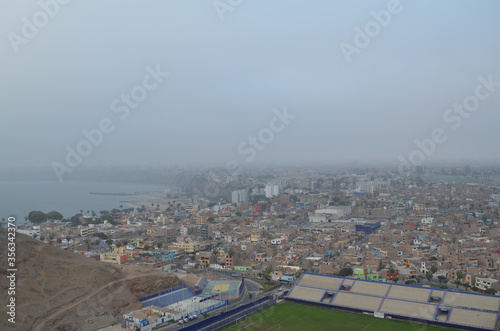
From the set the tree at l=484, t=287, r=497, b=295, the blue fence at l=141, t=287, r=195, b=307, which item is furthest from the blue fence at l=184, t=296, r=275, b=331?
the tree at l=484, t=287, r=497, b=295

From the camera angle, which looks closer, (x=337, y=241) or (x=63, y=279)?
(x=63, y=279)

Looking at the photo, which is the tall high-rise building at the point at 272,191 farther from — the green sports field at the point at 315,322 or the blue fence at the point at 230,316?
the green sports field at the point at 315,322

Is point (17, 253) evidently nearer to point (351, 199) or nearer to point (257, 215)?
point (257, 215)

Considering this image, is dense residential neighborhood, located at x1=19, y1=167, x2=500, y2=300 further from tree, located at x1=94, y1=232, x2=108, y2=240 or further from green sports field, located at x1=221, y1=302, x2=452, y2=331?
green sports field, located at x1=221, y1=302, x2=452, y2=331

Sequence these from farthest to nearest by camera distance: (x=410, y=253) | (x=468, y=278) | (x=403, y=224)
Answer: (x=403, y=224) → (x=410, y=253) → (x=468, y=278)

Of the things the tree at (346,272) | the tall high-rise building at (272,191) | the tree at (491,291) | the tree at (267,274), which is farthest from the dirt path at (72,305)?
the tall high-rise building at (272,191)

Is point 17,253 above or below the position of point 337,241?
above

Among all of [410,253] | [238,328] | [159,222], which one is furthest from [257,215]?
[238,328]
